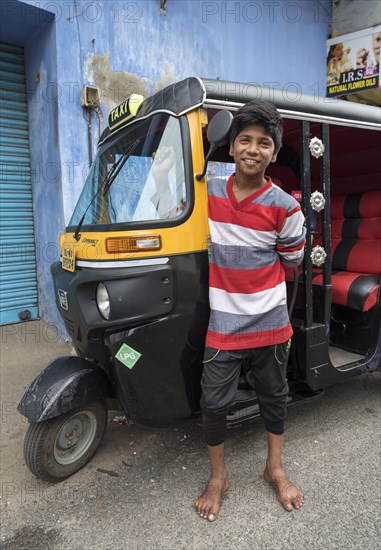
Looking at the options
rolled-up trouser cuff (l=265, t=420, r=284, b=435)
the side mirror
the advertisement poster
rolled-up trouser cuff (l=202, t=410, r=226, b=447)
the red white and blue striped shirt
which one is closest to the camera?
the side mirror

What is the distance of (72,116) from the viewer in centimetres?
444

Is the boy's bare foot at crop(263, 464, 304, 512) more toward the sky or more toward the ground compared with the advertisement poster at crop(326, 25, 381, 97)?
more toward the ground

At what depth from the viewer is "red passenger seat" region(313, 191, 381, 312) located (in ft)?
10.3

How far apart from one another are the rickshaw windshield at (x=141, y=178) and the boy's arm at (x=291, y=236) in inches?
21.2

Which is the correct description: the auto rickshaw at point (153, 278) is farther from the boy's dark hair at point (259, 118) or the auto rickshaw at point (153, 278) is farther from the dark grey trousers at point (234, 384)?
the dark grey trousers at point (234, 384)

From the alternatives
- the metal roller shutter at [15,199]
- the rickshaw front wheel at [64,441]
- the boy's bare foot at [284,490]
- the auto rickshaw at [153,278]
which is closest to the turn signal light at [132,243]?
the auto rickshaw at [153,278]

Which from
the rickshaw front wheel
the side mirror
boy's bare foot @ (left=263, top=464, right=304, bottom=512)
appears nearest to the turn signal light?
the side mirror

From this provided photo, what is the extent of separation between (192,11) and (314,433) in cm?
551

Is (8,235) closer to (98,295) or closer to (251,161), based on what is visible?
(98,295)

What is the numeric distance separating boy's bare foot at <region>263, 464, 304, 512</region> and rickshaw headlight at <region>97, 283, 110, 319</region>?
4.23 feet

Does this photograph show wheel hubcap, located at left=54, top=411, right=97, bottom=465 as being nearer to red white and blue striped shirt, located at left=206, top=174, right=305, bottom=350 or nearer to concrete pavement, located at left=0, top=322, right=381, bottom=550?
concrete pavement, located at left=0, top=322, right=381, bottom=550

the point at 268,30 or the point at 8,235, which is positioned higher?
the point at 268,30

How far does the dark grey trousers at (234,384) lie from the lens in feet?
6.74

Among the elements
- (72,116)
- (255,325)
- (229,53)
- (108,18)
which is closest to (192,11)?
(229,53)
